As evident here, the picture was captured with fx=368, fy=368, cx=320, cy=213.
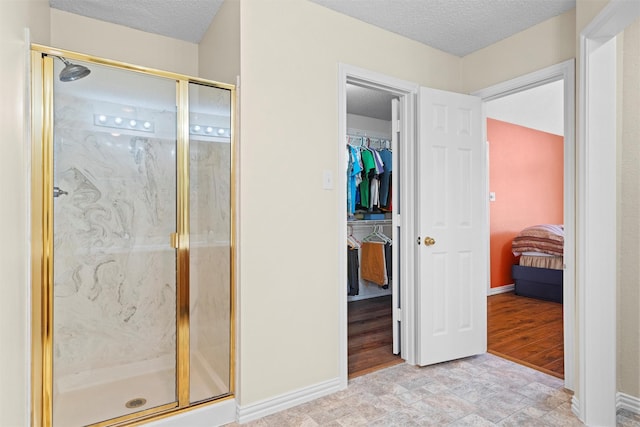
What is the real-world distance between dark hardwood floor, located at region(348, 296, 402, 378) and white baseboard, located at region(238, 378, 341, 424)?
29 centimetres

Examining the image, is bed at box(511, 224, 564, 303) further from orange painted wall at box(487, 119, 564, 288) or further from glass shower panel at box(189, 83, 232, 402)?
glass shower panel at box(189, 83, 232, 402)

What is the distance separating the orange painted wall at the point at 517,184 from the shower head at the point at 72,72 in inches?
194

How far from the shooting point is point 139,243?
7.12ft

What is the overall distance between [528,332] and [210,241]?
308cm

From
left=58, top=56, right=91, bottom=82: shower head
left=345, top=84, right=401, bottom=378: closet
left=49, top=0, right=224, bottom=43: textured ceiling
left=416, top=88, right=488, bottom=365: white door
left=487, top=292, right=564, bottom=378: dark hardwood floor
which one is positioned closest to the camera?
left=58, top=56, right=91, bottom=82: shower head

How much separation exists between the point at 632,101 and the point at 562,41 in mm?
621

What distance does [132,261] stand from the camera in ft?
7.27

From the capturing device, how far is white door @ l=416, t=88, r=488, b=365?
107 inches

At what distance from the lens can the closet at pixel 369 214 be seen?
3.89 metres

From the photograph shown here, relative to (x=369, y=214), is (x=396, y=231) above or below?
below

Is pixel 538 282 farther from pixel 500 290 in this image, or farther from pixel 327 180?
pixel 327 180

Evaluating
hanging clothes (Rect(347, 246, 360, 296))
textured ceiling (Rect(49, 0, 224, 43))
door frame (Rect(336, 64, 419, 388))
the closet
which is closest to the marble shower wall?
textured ceiling (Rect(49, 0, 224, 43))

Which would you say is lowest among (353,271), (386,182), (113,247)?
(353,271)

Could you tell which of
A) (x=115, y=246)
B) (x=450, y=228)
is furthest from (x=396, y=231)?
(x=115, y=246)
